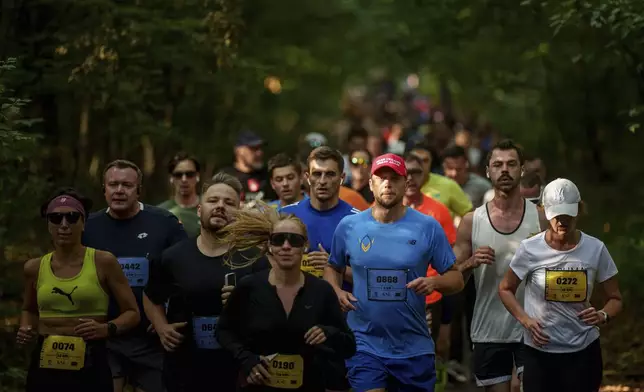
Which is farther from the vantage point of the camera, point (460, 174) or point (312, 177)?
point (460, 174)

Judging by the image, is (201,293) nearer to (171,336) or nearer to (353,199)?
(171,336)

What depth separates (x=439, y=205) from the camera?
12484mm

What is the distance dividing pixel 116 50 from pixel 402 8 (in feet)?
17.6

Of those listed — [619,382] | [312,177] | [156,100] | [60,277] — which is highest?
[156,100]

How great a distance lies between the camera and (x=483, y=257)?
10.1 metres

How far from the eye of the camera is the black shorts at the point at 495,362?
10.6 meters

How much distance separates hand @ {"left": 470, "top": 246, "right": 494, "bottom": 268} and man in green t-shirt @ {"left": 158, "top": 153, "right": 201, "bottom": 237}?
3.12 metres

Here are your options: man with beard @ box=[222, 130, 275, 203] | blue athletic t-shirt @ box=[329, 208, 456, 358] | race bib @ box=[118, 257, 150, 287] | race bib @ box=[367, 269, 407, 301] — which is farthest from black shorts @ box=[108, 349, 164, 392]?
man with beard @ box=[222, 130, 275, 203]

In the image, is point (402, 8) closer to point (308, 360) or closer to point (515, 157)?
point (515, 157)

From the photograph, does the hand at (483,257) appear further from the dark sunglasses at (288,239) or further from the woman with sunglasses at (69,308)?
the woman with sunglasses at (69,308)

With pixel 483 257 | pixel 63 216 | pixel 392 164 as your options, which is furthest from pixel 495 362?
pixel 63 216

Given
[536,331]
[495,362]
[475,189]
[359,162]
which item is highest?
[359,162]

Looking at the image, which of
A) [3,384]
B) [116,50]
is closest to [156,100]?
[116,50]

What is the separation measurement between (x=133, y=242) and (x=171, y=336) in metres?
1.23
